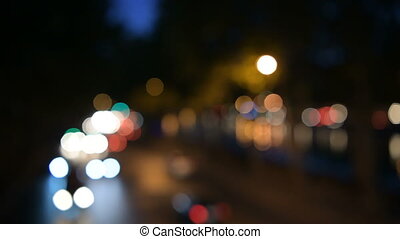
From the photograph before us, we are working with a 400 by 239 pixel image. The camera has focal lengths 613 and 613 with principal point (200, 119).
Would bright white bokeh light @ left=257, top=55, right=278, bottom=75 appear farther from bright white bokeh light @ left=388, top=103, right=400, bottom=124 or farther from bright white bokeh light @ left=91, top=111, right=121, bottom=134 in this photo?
bright white bokeh light @ left=91, top=111, right=121, bottom=134

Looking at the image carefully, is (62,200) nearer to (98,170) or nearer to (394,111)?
(98,170)

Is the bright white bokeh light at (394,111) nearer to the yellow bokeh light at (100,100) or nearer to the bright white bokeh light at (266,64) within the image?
the bright white bokeh light at (266,64)

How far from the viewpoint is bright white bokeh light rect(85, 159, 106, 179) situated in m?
18.6

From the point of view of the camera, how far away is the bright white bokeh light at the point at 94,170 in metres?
18.6

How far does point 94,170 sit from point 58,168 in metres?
7.85

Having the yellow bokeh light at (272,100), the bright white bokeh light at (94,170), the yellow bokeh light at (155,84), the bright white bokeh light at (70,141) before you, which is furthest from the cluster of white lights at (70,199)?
the yellow bokeh light at (272,100)

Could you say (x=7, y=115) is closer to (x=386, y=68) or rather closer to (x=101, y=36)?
(x=101, y=36)

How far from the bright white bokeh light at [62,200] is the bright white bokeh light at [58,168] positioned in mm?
322

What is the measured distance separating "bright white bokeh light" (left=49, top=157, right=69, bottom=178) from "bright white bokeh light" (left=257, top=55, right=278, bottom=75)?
4280 mm

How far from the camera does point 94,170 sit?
63.6 ft

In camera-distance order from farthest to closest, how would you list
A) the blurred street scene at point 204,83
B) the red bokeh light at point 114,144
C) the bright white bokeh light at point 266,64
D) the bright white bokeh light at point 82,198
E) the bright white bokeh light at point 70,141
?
1. the red bokeh light at point 114,144
2. the bright white bokeh light at point 70,141
3. the bright white bokeh light at point 82,198
4. the bright white bokeh light at point 266,64
5. the blurred street scene at point 204,83
